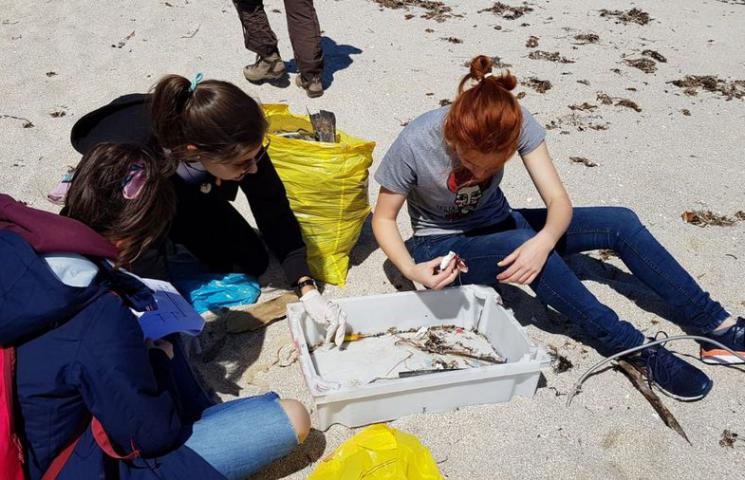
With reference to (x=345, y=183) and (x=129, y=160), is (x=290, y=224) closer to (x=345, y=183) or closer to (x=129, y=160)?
(x=345, y=183)

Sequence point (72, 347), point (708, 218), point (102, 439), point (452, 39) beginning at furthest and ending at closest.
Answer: point (452, 39), point (708, 218), point (102, 439), point (72, 347)

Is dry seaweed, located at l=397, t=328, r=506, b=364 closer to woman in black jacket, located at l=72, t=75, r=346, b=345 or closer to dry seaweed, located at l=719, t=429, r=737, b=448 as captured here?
woman in black jacket, located at l=72, t=75, r=346, b=345

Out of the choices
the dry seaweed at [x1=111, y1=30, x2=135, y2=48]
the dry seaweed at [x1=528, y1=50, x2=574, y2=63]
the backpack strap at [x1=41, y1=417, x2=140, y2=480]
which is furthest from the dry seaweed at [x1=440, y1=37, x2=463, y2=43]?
the backpack strap at [x1=41, y1=417, x2=140, y2=480]

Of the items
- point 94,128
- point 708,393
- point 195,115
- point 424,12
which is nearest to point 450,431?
point 708,393

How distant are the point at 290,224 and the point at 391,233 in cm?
43

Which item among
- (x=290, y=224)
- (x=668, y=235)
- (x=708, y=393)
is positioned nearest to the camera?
(x=708, y=393)

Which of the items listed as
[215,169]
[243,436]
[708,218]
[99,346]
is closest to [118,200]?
[99,346]

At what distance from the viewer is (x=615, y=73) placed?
4.82 m

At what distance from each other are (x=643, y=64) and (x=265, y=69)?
2958 mm

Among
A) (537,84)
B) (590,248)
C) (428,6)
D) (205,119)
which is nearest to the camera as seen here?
(205,119)

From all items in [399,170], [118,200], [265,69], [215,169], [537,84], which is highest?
[118,200]

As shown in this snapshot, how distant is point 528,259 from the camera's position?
2064mm

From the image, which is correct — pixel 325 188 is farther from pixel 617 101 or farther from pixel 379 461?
pixel 617 101

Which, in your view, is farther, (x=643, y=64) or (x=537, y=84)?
(x=643, y=64)
